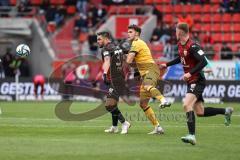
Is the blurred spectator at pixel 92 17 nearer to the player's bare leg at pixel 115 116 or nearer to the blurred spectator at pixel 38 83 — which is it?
the blurred spectator at pixel 38 83

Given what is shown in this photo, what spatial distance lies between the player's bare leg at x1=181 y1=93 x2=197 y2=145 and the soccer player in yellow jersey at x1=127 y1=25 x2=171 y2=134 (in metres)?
2.04

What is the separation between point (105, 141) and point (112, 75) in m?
3.04

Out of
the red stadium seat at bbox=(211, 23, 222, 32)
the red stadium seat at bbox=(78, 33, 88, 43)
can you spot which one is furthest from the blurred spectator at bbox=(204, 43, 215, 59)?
the red stadium seat at bbox=(78, 33, 88, 43)

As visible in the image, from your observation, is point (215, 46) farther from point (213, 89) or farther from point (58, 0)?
point (58, 0)

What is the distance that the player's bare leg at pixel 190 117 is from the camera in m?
13.6

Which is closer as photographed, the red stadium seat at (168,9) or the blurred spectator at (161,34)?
the blurred spectator at (161,34)

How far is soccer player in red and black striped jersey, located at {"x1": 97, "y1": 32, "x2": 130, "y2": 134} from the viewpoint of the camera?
16.8 m

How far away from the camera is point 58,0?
144ft

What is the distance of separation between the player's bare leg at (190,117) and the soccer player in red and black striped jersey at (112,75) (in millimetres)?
2682

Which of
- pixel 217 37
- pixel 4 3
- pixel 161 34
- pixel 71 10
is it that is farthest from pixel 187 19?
pixel 4 3

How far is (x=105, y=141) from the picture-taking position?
571 inches

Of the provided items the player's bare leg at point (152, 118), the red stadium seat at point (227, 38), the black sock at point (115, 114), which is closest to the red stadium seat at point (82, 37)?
the red stadium seat at point (227, 38)

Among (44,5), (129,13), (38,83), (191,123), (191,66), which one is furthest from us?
(44,5)

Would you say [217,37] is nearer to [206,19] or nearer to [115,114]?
[206,19]
